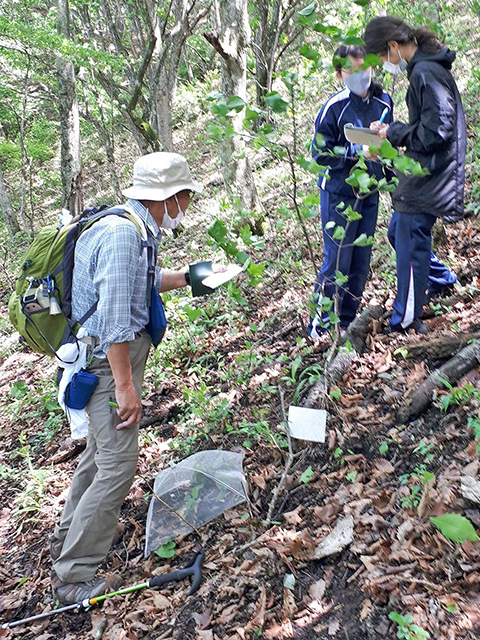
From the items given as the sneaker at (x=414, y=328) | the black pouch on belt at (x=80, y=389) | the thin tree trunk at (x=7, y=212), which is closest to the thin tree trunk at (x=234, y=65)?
the sneaker at (x=414, y=328)

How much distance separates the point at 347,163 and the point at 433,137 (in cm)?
88

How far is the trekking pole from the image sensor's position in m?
2.94

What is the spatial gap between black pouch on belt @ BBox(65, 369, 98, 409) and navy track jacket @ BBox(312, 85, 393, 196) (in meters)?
2.44

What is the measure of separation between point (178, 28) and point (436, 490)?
419 inches

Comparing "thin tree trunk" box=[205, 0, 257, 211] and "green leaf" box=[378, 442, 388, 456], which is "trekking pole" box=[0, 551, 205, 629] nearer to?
"green leaf" box=[378, 442, 388, 456]

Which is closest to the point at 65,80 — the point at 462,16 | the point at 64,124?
the point at 64,124

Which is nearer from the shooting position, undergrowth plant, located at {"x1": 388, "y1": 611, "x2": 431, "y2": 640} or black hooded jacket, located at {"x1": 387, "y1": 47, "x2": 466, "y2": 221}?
undergrowth plant, located at {"x1": 388, "y1": 611, "x2": 431, "y2": 640}

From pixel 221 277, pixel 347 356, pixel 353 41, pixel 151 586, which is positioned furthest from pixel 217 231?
pixel 151 586

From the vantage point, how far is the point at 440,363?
365 cm

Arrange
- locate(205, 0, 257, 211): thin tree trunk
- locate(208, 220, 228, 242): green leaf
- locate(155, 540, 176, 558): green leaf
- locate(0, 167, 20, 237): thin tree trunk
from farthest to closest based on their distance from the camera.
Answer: locate(0, 167, 20, 237): thin tree trunk < locate(205, 0, 257, 211): thin tree trunk < locate(155, 540, 176, 558): green leaf < locate(208, 220, 228, 242): green leaf

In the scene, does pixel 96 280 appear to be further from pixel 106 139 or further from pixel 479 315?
pixel 106 139

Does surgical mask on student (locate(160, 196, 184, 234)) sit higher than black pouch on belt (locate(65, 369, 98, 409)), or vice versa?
surgical mask on student (locate(160, 196, 184, 234))

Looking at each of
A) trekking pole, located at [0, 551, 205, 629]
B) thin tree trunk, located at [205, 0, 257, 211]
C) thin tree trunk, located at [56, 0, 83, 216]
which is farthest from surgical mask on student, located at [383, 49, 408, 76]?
thin tree trunk, located at [56, 0, 83, 216]

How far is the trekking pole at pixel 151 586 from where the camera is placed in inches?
116
